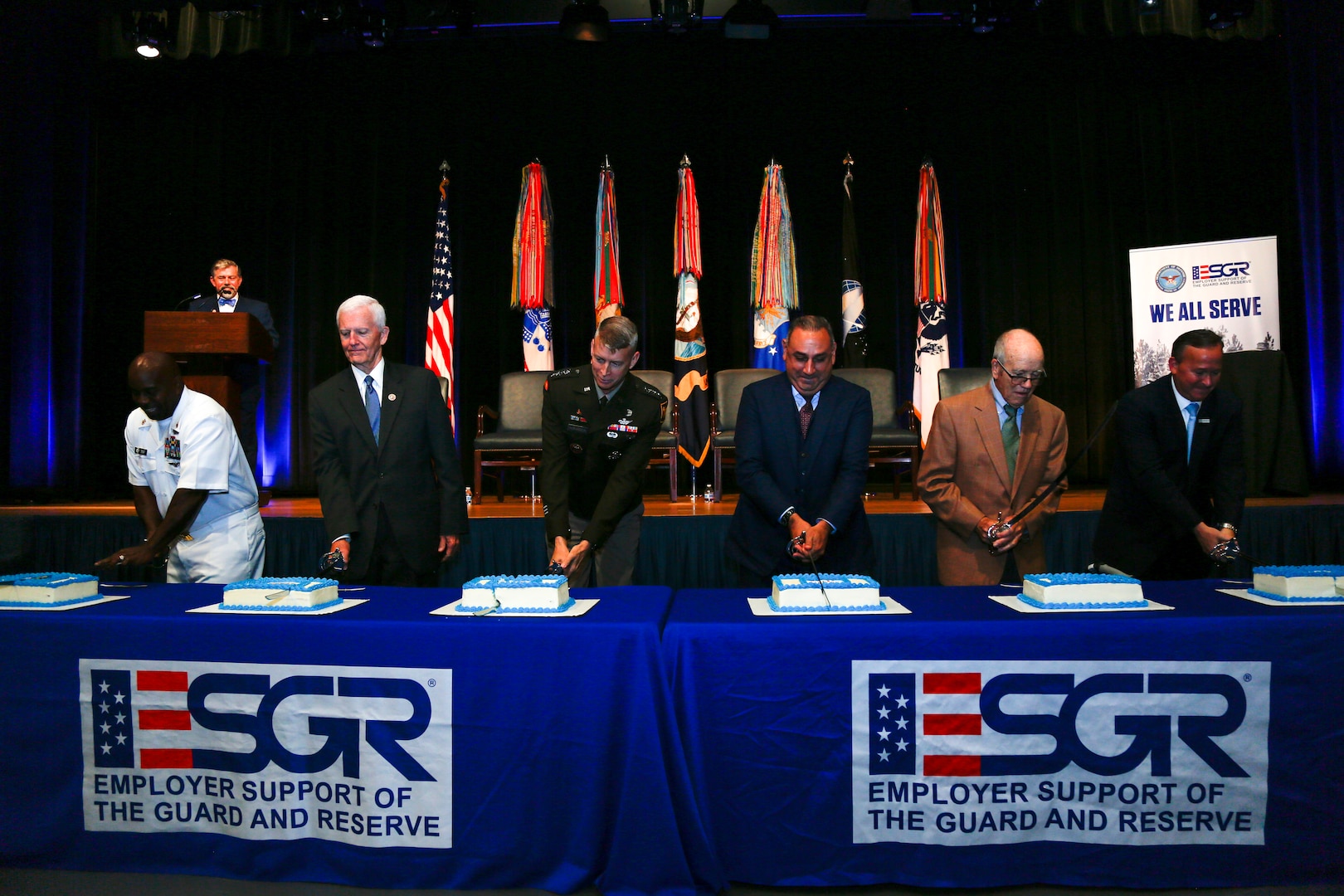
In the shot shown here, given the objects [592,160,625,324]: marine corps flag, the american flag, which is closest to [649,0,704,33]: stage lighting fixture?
[592,160,625,324]: marine corps flag

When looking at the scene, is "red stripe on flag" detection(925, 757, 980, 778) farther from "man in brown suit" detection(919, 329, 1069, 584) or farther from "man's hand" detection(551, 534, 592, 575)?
"man's hand" detection(551, 534, 592, 575)

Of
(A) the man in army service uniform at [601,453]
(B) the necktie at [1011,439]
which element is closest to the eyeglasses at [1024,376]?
(B) the necktie at [1011,439]

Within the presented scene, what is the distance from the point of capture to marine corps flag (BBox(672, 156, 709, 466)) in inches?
229

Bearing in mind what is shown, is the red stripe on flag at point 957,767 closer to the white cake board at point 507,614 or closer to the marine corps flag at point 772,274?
the white cake board at point 507,614

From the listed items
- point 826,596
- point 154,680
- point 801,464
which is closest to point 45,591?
point 154,680

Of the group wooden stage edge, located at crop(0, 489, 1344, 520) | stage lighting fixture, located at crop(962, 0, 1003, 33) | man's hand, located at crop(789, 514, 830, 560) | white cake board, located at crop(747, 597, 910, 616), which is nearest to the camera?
white cake board, located at crop(747, 597, 910, 616)

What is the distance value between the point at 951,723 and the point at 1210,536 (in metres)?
1.46

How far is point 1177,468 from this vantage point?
9.35ft

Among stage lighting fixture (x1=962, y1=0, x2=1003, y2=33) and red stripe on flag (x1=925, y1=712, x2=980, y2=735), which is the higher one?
stage lighting fixture (x1=962, y1=0, x2=1003, y2=33)

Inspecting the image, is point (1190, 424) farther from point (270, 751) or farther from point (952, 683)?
point (270, 751)

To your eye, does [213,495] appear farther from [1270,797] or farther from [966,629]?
[1270,797]

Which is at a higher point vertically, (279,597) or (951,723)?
(279,597)

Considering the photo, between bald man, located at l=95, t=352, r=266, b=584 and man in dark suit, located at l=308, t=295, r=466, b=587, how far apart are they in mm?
309

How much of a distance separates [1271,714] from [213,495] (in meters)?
3.02
